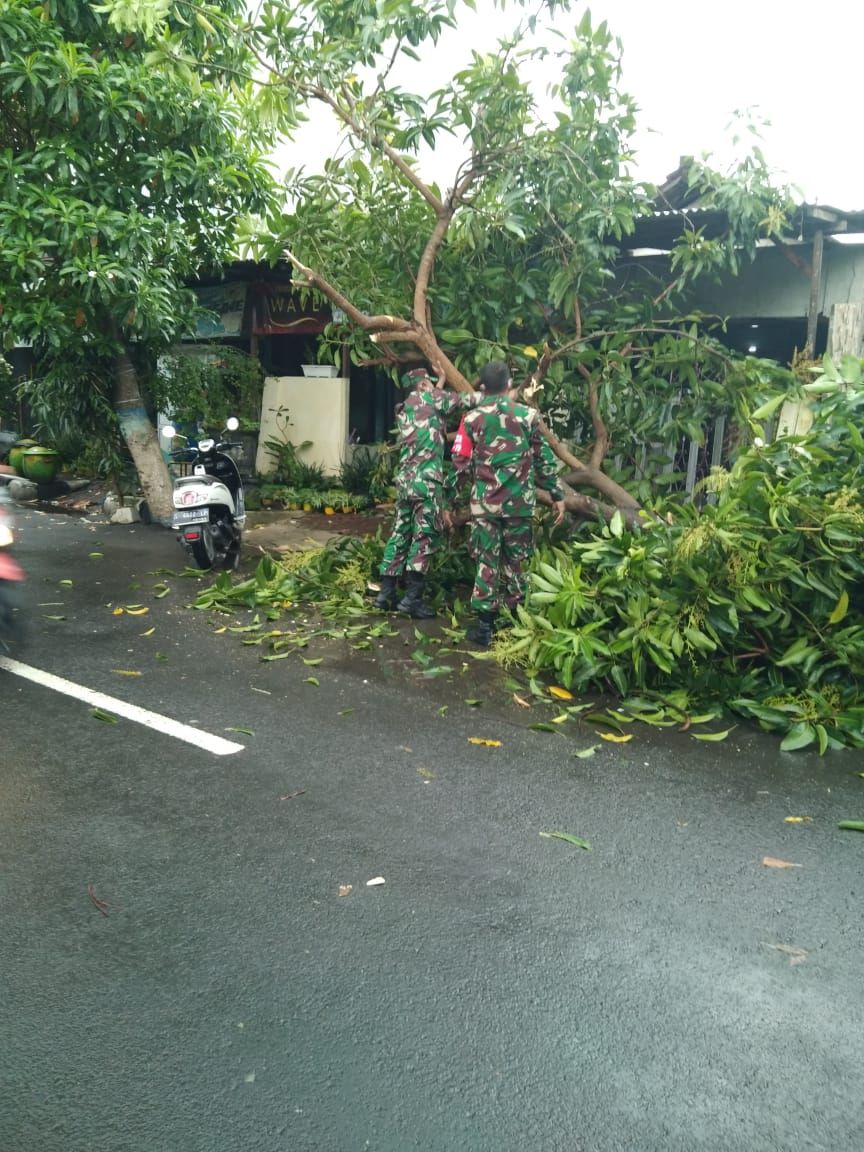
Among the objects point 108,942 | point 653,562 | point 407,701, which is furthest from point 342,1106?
point 653,562

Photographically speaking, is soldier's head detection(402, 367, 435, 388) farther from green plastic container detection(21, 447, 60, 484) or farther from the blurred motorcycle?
green plastic container detection(21, 447, 60, 484)

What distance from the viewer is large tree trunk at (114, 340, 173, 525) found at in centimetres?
1154

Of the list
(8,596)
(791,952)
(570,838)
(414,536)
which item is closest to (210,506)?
(414,536)

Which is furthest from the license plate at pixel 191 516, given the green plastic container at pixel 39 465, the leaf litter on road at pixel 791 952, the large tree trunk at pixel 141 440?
the green plastic container at pixel 39 465

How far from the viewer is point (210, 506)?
27.9ft

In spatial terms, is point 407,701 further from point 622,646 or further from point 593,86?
point 593,86

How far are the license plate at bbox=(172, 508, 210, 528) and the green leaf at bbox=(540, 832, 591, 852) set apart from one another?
552 centimetres

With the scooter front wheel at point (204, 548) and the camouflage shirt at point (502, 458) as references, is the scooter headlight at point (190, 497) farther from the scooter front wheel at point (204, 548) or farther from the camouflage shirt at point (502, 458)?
the camouflage shirt at point (502, 458)

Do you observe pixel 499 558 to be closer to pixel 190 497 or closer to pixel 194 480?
pixel 190 497

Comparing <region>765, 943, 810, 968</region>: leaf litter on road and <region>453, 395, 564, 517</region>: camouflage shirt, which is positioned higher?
<region>453, 395, 564, 517</region>: camouflage shirt

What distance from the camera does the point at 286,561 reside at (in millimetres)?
8656

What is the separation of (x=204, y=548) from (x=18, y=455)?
27.2ft

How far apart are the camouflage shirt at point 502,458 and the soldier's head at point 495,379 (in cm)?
5

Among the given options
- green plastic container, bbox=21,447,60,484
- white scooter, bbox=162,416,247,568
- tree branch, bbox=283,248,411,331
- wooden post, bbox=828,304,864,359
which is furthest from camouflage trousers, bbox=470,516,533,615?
green plastic container, bbox=21,447,60,484
